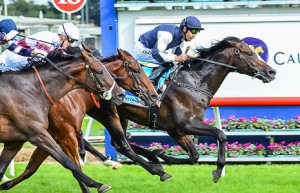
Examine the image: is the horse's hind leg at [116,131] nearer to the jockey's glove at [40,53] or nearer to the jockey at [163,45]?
the jockey at [163,45]

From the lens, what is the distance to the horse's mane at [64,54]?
784cm

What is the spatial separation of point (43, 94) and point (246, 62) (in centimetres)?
296

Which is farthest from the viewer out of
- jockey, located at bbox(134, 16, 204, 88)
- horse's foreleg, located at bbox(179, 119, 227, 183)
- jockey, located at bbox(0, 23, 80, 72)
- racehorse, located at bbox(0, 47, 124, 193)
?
jockey, located at bbox(134, 16, 204, 88)

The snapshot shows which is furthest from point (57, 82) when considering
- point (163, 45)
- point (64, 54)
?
point (163, 45)

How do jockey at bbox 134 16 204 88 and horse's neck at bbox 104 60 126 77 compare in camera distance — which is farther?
jockey at bbox 134 16 204 88

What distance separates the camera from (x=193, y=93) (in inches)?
373

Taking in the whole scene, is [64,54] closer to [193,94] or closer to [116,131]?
[116,131]

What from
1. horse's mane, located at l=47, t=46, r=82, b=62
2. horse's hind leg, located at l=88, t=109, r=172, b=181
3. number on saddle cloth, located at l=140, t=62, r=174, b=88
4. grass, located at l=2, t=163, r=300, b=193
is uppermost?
horse's mane, located at l=47, t=46, r=82, b=62

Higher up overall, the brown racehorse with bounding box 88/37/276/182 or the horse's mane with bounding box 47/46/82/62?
the horse's mane with bounding box 47/46/82/62

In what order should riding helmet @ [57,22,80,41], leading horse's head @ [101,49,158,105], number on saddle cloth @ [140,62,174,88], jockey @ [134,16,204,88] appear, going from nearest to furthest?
leading horse's head @ [101,49,158,105] → riding helmet @ [57,22,80,41] → jockey @ [134,16,204,88] → number on saddle cloth @ [140,62,174,88]

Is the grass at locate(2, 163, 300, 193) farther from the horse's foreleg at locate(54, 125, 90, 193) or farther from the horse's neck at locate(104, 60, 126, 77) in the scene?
the horse's neck at locate(104, 60, 126, 77)

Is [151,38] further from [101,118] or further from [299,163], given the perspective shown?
[299,163]

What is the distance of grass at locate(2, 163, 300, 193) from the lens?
29.7ft

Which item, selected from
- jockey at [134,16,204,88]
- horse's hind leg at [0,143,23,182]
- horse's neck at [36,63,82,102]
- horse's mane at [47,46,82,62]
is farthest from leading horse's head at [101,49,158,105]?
horse's hind leg at [0,143,23,182]
